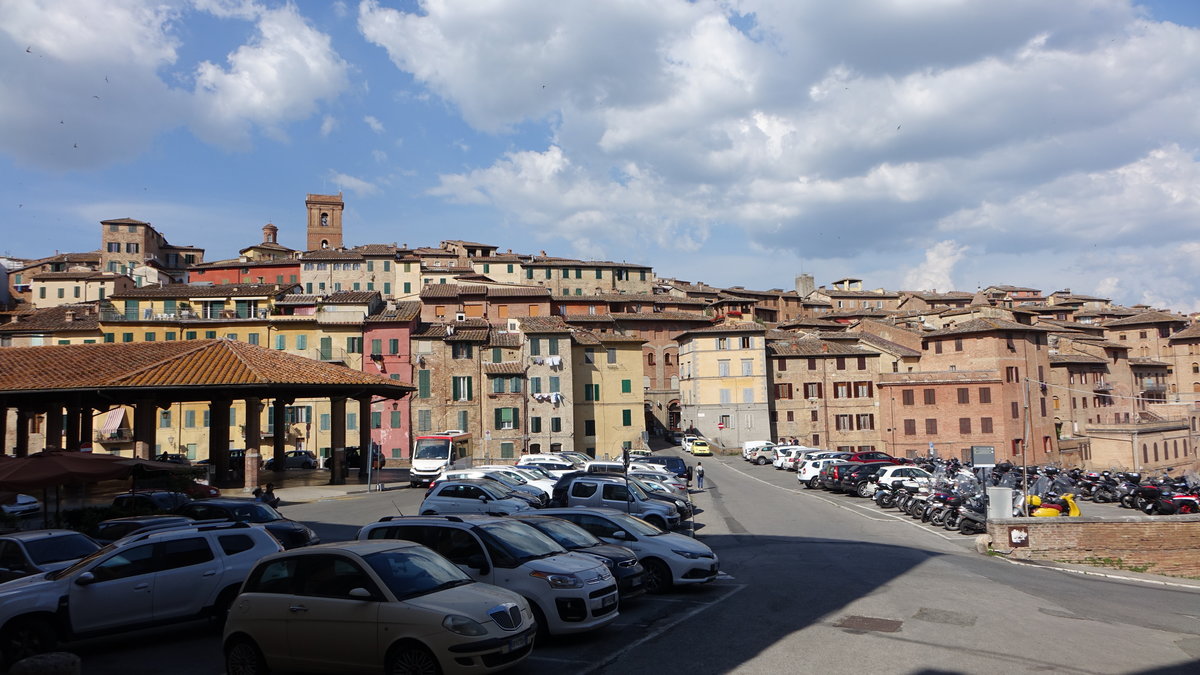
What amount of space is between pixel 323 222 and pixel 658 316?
58099mm

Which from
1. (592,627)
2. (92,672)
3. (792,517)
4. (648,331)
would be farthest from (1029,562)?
(648,331)

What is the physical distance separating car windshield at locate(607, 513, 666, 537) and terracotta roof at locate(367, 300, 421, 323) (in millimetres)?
46048

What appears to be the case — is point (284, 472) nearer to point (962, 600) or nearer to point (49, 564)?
point (49, 564)

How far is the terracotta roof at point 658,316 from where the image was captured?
80125 mm

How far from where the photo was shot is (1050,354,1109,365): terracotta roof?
73.6 meters

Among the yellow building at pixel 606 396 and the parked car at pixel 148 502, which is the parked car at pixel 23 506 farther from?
the yellow building at pixel 606 396

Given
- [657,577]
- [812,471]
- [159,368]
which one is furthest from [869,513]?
[159,368]

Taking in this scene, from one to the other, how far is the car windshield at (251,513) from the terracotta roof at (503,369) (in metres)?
36.8

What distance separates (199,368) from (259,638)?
27.3 metres

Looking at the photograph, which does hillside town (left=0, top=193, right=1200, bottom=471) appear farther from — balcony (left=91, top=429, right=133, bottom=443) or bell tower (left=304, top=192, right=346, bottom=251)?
bell tower (left=304, top=192, right=346, bottom=251)

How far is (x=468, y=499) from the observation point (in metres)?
23.1

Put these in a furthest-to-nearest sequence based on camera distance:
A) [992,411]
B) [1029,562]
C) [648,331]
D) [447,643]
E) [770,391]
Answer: [648,331] < [770,391] < [992,411] < [1029,562] < [447,643]

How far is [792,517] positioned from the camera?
1115 inches

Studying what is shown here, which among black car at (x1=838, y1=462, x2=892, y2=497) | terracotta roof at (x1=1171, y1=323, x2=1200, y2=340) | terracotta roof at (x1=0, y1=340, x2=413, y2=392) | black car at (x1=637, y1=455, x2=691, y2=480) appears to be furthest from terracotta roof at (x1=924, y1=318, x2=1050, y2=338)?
terracotta roof at (x1=0, y1=340, x2=413, y2=392)
